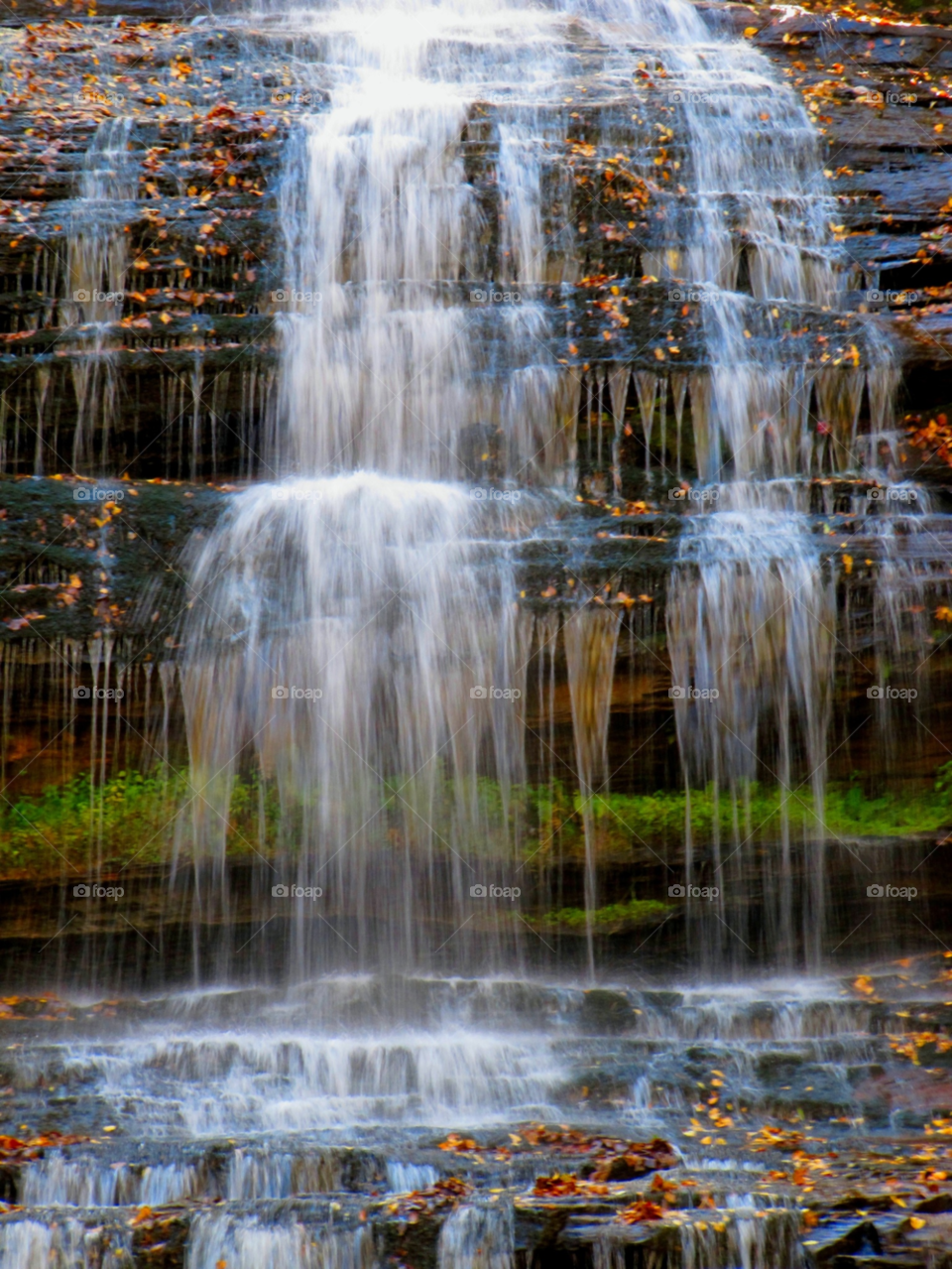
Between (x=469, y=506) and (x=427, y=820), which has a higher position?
(x=469, y=506)

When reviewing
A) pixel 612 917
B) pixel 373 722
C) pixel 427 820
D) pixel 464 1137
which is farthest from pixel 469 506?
pixel 464 1137

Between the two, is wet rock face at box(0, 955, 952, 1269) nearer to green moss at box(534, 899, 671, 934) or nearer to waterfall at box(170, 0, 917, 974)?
green moss at box(534, 899, 671, 934)

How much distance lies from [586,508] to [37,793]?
4.77m

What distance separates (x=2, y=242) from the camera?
999 cm

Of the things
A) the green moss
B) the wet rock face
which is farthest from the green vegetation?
the wet rock face

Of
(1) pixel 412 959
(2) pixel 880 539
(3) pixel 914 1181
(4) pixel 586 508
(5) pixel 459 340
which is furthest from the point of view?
(5) pixel 459 340

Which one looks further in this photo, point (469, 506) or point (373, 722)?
point (469, 506)

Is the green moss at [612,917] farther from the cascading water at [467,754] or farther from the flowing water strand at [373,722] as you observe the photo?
the flowing water strand at [373,722]

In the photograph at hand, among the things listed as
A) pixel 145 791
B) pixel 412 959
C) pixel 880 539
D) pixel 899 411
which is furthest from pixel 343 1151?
pixel 899 411

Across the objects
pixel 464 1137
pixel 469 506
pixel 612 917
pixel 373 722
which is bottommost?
pixel 464 1137

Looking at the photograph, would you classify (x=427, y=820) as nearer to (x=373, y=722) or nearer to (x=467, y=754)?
(x=467, y=754)

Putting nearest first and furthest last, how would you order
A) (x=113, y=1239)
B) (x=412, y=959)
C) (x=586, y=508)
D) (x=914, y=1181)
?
(x=113, y=1239) → (x=914, y=1181) → (x=412, y=959) → (x=586, y=508)

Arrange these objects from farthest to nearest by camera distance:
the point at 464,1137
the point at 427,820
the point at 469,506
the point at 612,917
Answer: the point at 469,506
the point at 612,917
the point at 427,820
the point at 464,1137

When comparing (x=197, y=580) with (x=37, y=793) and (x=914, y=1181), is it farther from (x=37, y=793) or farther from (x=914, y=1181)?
(x=914, y=1181)
